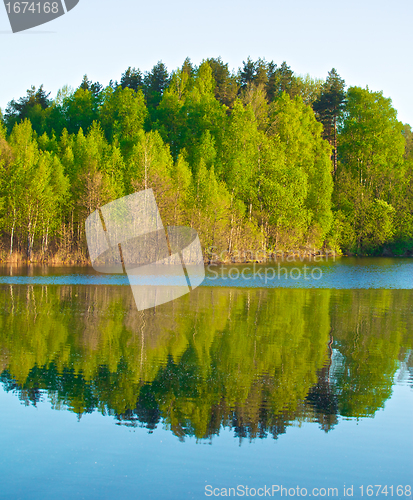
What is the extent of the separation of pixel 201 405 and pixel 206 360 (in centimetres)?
310

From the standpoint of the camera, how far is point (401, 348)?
13734 millimetres

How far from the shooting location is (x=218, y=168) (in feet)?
170

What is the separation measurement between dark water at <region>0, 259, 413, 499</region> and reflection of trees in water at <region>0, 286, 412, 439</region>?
4cm

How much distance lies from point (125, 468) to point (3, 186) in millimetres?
41337

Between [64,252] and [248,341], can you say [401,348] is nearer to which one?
[248,341]

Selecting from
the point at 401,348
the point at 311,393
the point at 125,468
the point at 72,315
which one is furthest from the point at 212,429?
the point at 72,315

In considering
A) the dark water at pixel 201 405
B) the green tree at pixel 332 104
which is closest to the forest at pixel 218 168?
the green tree at pixel 332 104

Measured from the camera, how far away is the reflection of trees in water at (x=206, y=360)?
879 cm
